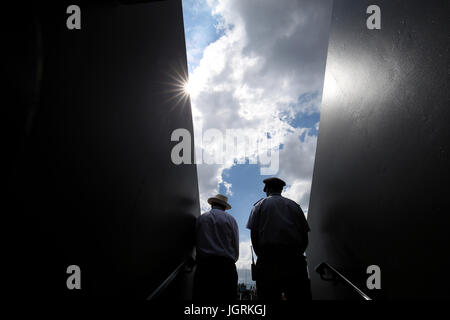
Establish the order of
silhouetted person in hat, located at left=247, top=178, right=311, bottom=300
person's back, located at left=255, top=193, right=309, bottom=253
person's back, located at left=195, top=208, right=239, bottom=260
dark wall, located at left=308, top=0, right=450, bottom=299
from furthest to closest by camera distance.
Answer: person's back, located at left=195, top=208, right=239, bottom=260, person's back, located at left=255, top=193, right=309, bottom=253, silhouetted person in hat, located at left=247, top=178, right=311, bottom=300, dark wall, located at left=308, top=0, right=450, bottom=299

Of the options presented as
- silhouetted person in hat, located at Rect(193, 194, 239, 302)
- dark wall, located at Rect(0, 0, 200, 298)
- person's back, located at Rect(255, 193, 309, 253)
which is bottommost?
silhouetted person in hat, located at Rect(193, 194, 239, 302)

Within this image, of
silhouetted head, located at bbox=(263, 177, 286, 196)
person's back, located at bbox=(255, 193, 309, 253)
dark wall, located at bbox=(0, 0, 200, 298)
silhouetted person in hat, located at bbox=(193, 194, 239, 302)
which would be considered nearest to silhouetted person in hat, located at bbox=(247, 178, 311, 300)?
person's back, located at bbox=(255, 193, 309, 253)

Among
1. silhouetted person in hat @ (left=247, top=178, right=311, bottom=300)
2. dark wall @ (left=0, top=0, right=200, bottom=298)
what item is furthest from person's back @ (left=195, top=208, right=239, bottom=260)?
dark wall @ (left=0, top=0, right=200, bottom=298)

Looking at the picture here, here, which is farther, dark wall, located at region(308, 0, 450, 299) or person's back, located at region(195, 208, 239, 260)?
person's back, located at region(195, 208, 239, 260)

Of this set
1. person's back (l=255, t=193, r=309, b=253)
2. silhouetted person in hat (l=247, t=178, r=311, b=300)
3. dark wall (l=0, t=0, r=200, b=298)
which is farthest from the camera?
person's back (l=255, t=193, r=309, b=253)

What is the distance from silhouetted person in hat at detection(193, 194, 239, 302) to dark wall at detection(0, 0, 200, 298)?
23.8 inches

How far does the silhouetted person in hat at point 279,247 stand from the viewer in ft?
7.89

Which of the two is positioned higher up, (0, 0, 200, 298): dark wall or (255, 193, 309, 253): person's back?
(0, 0, 200, 298): dark wall

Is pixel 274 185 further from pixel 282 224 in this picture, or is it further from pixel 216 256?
pixel 216 256

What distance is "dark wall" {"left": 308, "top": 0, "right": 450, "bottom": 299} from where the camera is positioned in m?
1.08

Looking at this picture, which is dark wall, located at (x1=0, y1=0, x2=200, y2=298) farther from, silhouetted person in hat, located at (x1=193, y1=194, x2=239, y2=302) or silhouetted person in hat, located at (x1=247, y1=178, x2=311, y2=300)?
silhouetted person in hat, located at (x1=247, y1=178, x2=311, y2=300)

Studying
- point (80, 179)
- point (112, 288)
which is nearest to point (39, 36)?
point (80, 179)
